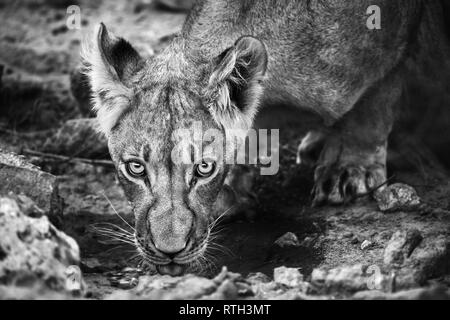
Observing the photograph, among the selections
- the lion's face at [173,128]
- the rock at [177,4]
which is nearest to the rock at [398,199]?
the lion's face at [173,128]

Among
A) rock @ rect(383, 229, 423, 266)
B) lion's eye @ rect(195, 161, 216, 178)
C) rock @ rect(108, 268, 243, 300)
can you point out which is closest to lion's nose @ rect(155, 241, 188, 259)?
rock @ rect(108, 268, 243, 300)

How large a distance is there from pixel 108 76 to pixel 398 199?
10.3ft

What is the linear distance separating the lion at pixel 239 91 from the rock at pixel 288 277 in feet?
2.58

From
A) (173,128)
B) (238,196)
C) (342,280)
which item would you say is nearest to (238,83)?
(173,128)

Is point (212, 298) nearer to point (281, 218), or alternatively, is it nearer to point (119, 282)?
point (119, 282)

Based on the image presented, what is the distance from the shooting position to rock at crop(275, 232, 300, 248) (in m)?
7.54

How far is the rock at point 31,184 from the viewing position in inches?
264

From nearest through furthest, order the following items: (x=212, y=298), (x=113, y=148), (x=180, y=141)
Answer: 1. (x=212, y=298)
2. (x=180, y=141)
3. (x=113, y=148)

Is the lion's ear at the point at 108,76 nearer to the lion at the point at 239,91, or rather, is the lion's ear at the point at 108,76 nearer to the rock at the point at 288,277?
the lion at the point at 239,91

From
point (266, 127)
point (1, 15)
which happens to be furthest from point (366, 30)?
point (1, 15)

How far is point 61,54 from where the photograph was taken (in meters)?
11.7

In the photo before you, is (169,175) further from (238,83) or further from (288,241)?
(288,241)

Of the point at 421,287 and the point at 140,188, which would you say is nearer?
the point at 421,287

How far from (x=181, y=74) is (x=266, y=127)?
1.86 meters
